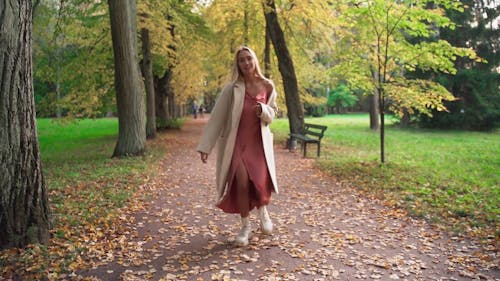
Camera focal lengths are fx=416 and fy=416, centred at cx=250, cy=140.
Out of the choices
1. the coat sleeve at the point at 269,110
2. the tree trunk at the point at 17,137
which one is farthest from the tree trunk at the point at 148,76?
the coat sleeve at the point at 269,110

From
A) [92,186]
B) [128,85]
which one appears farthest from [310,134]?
[92,186]

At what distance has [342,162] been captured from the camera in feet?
36.7

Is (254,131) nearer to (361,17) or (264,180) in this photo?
(264,180)

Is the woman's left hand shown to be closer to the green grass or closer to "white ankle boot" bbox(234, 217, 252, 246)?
"white ankle boot" bbox(234, 217, 252, 246)

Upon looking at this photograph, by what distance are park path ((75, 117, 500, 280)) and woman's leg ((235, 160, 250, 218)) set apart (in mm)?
480

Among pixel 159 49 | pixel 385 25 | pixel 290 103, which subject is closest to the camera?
pixel 385 25

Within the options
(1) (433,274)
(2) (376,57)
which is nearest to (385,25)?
(2) (376,57)

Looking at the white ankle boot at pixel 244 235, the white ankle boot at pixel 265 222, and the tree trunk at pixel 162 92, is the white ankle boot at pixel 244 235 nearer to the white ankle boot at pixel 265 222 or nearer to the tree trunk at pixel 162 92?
the white ankle boot at pixel 265 222

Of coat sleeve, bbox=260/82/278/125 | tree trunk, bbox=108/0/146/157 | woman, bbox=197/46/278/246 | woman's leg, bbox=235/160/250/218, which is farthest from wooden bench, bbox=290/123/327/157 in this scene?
woman's leg, bbox=235/160/250/218

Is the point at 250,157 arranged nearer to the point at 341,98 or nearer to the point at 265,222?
the point at 265,222

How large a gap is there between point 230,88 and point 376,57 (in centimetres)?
707

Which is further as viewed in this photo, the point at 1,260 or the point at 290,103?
the point at 290,103

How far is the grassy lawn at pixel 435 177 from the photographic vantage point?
19.7 ft

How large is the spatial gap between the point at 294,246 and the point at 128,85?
7.83m
